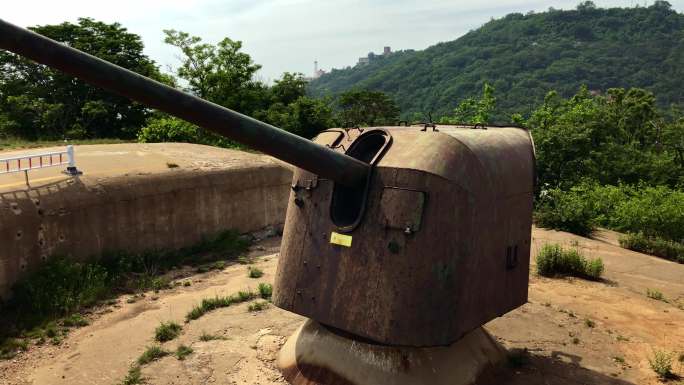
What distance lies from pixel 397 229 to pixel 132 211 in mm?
7545

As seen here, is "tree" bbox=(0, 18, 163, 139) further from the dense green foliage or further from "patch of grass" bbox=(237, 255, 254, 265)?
the dense green foliage

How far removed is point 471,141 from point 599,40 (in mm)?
116073

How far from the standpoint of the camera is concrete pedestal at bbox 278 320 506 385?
18.5 feet

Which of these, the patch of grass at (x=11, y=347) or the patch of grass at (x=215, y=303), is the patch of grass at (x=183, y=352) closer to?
the patch of grass at (x=215, y=303)

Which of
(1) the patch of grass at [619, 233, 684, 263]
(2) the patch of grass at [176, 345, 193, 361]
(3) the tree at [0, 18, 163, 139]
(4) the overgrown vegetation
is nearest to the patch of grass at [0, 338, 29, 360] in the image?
Result: (4) the overgrown vegetation

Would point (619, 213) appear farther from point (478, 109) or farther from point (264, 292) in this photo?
point (478, 109)

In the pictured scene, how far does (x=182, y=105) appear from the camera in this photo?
4562 mm

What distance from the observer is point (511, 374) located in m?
6.47

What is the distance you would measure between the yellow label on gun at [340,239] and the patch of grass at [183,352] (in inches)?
106

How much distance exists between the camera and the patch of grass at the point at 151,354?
674 cm

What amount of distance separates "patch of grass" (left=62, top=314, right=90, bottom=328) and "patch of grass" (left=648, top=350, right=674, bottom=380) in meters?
7.63

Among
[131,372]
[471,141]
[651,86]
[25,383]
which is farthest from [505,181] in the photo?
[651,86]

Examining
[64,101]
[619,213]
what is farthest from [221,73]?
[619,213]

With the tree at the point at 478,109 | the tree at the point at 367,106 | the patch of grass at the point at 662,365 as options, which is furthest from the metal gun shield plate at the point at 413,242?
the tree at the point at 367,106
